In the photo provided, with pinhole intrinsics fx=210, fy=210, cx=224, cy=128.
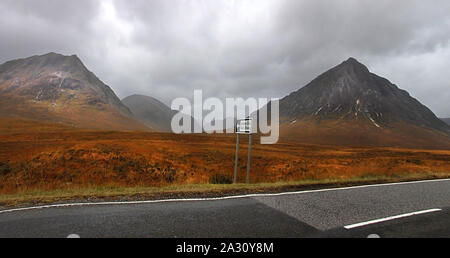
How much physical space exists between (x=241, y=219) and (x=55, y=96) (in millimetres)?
173238

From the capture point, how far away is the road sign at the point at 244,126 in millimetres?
9898

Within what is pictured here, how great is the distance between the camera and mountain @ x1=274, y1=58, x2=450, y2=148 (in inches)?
3809

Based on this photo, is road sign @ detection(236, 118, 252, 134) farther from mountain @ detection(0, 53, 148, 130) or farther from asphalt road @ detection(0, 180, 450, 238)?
mountain @ detection(0, 53, 148, 130)

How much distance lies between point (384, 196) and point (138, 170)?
14745 mm

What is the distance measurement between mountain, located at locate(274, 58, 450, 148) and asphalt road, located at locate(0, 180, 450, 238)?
3416 inches

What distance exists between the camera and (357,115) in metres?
129

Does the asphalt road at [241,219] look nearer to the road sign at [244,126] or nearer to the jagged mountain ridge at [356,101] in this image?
the road sign at [244,126]

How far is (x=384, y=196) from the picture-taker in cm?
687

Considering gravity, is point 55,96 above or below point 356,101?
below

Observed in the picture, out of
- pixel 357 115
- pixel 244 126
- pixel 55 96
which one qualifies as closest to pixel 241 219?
pixel 244 126

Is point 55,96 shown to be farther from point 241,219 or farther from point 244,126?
point 241,219

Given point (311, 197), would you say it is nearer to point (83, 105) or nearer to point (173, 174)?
point (173, 174)

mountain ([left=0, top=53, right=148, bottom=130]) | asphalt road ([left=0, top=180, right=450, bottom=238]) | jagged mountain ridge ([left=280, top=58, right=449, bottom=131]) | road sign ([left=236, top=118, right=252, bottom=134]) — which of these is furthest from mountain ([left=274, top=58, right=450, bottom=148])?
mountain ([left=0, top=53, right=148, bottom=130])
